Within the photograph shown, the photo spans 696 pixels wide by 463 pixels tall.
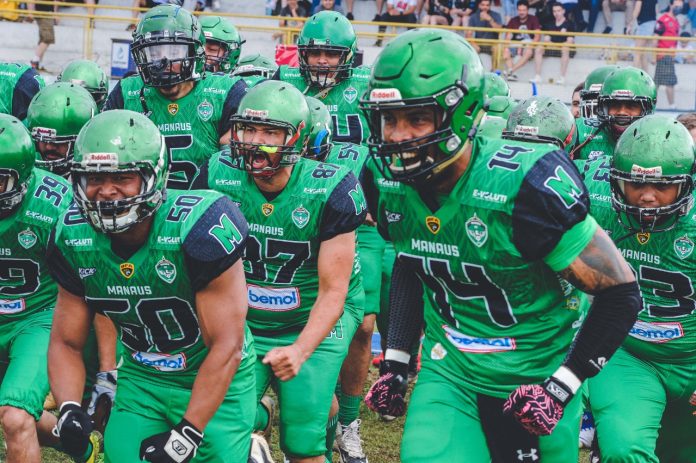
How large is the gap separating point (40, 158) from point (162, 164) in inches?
102

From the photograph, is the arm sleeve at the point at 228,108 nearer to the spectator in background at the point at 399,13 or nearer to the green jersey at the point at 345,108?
the green jersey at the point at 345,108

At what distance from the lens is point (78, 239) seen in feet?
12.9

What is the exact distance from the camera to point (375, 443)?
6.43m

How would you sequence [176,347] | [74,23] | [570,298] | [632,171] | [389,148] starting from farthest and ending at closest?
[74,23], [632,171], [176,347], [570,298], [389,148]

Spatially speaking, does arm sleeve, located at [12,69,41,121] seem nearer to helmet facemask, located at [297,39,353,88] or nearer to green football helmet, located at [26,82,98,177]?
green football helmet, located at [26,82,98,177]

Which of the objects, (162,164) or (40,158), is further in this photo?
(40,158)

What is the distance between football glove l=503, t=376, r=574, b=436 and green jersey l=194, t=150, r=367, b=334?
179cm

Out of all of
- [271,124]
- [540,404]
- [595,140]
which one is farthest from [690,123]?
[540,404]

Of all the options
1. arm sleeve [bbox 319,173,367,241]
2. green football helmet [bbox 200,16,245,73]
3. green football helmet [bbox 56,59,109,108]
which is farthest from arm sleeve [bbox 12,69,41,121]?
arm sleeve [bbox 319,173,367,241]

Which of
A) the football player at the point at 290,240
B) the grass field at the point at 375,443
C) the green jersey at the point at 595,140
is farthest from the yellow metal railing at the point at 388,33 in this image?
the football player at the point at 290,240

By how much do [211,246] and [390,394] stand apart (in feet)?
2.81

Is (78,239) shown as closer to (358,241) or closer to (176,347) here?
(176,347)

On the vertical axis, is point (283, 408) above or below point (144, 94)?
below

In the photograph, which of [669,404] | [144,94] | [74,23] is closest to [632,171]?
[669,404]
